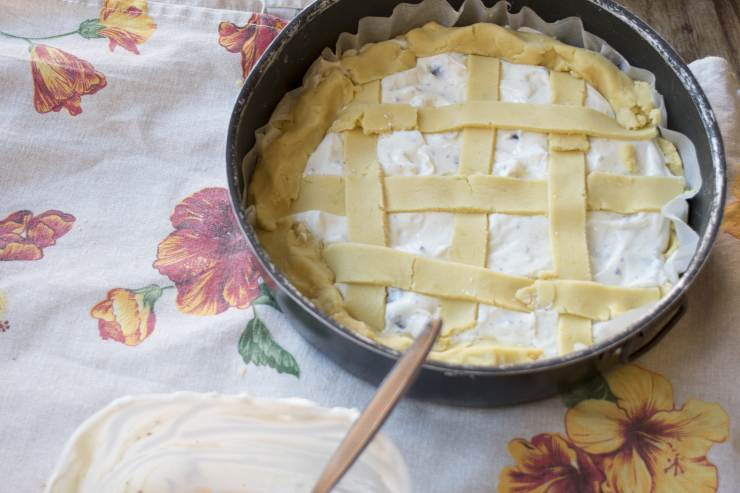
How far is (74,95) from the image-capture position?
53.0 inches

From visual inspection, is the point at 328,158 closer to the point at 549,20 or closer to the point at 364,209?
the point at 364,209

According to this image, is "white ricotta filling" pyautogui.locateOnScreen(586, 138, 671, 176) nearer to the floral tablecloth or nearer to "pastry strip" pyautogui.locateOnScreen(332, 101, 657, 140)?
"pastry strip" pyautogui.locateOnScreen(332, 101, 657, 140)

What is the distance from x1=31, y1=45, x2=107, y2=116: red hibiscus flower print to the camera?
1.34 m

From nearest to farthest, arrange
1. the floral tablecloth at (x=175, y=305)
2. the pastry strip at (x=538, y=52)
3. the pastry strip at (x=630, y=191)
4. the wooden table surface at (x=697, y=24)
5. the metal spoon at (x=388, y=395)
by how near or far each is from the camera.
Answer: the metal spoon at (x=388, y=395) → the floral tablecloth at (x=175, y=305) → the pastry strip at (x=630, y=191) → the pastry strip at (x=538, y=52) → the wooden table surface at (x=697, y=24)

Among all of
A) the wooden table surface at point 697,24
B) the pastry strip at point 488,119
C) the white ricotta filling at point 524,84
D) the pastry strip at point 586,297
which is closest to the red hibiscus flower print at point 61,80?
the pastry strip at point 488,119

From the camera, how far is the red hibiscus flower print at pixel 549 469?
1.03 meters

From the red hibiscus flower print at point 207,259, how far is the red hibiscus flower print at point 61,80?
0.28m

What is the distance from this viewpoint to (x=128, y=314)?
1.15m

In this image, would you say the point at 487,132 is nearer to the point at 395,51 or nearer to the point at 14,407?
the point at 395,51

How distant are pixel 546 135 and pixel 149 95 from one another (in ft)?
2.13

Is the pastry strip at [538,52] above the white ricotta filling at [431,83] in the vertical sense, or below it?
above

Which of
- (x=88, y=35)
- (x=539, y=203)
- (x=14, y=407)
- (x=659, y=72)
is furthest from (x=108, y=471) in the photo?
(x=659, y=72)

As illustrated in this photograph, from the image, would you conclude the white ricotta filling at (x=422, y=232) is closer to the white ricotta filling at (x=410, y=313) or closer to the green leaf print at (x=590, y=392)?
the white ricotta filling at (x=410, y=313)

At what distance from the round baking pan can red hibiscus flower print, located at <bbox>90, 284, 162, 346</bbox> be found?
0.68 ft
